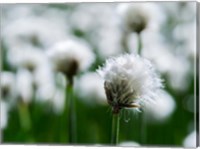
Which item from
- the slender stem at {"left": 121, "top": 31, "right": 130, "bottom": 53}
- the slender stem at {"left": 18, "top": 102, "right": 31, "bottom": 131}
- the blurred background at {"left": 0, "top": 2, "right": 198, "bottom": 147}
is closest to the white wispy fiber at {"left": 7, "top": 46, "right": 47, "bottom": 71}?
the blurred background at {"left": 0, "top": 2, "right": 198, "bottom": 147}

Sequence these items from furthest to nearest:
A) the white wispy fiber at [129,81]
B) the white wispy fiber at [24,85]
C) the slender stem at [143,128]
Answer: the white wispy fiber at [24,85] → the slender stem at [143,128] → the white wispy fiber at [129,81]

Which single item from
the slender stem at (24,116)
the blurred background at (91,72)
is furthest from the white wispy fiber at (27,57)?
the slender stem at (24,116)

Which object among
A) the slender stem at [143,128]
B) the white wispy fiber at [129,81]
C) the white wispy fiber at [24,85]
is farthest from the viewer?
the white wispy fiber at [24,85]

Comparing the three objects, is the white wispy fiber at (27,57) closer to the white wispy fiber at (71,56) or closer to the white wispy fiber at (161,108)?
the white wispy fiber at (71,56)

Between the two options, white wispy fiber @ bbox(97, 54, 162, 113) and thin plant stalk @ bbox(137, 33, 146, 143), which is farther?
thin plant stalk @ bbox(137, 33, 146, 143)

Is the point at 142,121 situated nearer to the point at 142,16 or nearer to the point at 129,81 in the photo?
the point at 129,81

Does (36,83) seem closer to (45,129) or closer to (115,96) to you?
(45,129)

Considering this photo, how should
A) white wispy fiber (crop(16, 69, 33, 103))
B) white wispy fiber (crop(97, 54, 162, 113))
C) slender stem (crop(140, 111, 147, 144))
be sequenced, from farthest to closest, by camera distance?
white wispy fiber (crop(16, 69, 33, 103)) < slender stem (crop(140, 111, 147, 144)) < white wispy fiber (crop(97, 54, 162, 113))

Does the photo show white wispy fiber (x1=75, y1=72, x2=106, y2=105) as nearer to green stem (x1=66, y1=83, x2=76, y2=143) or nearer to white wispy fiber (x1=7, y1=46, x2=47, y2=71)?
green stem (x1=66, y1=83, x2=76, y2=143)

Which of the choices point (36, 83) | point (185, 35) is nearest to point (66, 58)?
point (36, 83)
